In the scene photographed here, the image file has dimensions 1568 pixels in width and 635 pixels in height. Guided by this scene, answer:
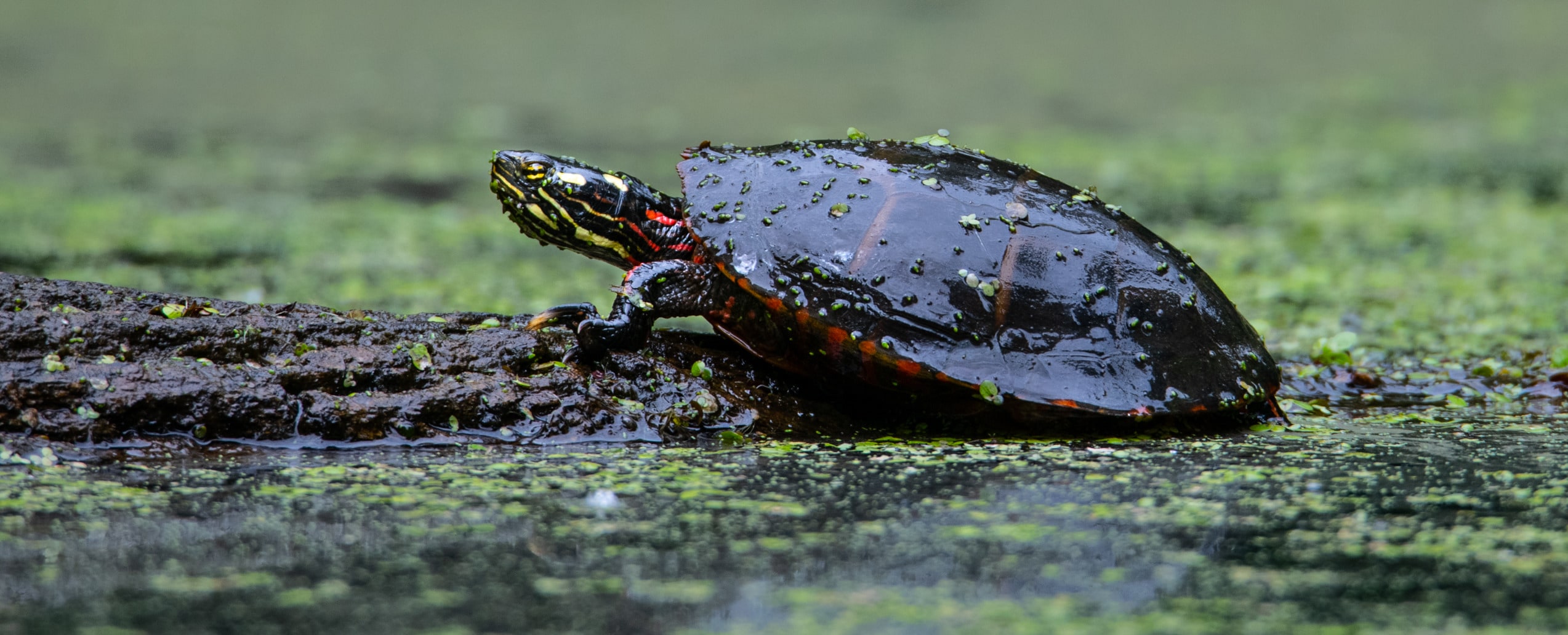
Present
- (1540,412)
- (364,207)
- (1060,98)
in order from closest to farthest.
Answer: (1540,412) → (364,207) → (1060,98)

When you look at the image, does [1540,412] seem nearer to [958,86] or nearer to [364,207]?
[364,207]

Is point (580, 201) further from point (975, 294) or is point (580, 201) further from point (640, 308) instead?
point (975, 294)

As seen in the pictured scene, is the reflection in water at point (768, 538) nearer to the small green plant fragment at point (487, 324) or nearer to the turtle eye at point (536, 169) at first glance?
the small green plant fragment at point (487, 324)

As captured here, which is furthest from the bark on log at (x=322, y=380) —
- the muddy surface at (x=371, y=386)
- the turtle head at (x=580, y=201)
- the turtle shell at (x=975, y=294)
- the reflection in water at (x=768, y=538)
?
the turtle head at (x=580, y=201)

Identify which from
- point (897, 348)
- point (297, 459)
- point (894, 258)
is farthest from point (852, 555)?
point (297, 459)

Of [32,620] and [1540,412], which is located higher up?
[1540,412]

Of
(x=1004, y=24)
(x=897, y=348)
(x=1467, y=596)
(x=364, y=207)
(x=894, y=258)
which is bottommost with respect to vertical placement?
(x=1467, y=596)

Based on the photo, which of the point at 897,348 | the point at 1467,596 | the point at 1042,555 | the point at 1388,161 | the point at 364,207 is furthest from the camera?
the point at 1388,161
